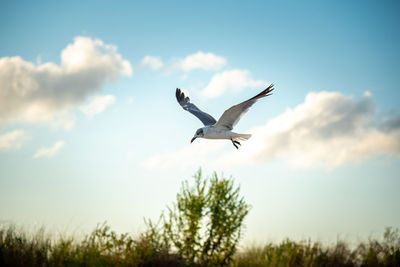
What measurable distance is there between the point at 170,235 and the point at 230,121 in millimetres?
3674

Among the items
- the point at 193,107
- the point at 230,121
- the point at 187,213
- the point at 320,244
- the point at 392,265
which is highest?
the point at 193,107

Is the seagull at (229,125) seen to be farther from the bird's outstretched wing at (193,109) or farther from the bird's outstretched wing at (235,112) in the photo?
the bird's outstretched wing at (193,109)

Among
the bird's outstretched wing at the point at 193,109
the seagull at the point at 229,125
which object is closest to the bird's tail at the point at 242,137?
the seagull at the point at 229,125

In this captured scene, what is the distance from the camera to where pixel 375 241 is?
15.9 m

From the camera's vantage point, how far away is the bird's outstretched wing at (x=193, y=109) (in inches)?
491

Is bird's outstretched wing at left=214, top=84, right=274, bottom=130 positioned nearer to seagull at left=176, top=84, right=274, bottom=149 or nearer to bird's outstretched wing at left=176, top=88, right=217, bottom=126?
seagull at left=176, top=84, right=274, bottom=149

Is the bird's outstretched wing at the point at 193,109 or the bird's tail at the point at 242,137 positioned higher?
the bird's outstretched wing at the point at 193,109

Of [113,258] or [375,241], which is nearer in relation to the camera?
[113,258]

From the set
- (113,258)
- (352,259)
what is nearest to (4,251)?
(113,258)

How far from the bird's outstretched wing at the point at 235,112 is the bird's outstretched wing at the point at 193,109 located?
2.19 metres

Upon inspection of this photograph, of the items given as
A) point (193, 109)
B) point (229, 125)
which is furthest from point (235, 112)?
point (193, 109)

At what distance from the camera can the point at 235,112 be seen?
31.7ft

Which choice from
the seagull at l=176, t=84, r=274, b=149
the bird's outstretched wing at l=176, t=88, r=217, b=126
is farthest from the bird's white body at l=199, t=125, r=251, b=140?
the bird's outstretched wing at l=176, t=88, r=217, b=126

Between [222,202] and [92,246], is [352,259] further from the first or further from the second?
[92,246]
